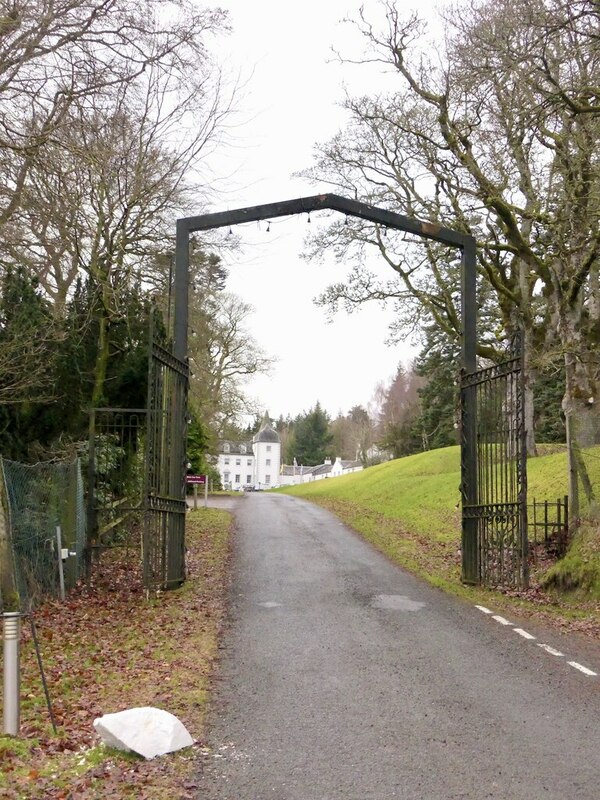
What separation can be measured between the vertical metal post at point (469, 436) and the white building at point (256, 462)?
10076cm

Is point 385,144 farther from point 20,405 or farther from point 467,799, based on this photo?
Answer: point 467,799

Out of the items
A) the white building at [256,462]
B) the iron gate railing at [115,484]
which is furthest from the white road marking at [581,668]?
the white building at [256,462]

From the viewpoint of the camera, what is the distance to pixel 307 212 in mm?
14750

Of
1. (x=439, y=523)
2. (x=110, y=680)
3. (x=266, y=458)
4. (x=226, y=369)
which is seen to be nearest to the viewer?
(x=110, y=680)

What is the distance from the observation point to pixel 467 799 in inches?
189

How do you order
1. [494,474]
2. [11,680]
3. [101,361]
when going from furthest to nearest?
[101,361]
[494,474]
[11,680]

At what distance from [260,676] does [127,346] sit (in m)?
9.91

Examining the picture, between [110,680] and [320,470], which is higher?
[320,470]

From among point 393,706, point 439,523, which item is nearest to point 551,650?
point 393,706

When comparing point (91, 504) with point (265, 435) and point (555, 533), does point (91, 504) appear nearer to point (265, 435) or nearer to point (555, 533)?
point (555, 533)

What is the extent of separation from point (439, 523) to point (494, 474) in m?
11.2

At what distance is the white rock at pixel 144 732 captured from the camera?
18.0 ft

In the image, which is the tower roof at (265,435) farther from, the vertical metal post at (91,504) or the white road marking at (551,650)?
the white road marking at (551,650)

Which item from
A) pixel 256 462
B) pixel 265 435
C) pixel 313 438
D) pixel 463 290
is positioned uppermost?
pixel 265 435
